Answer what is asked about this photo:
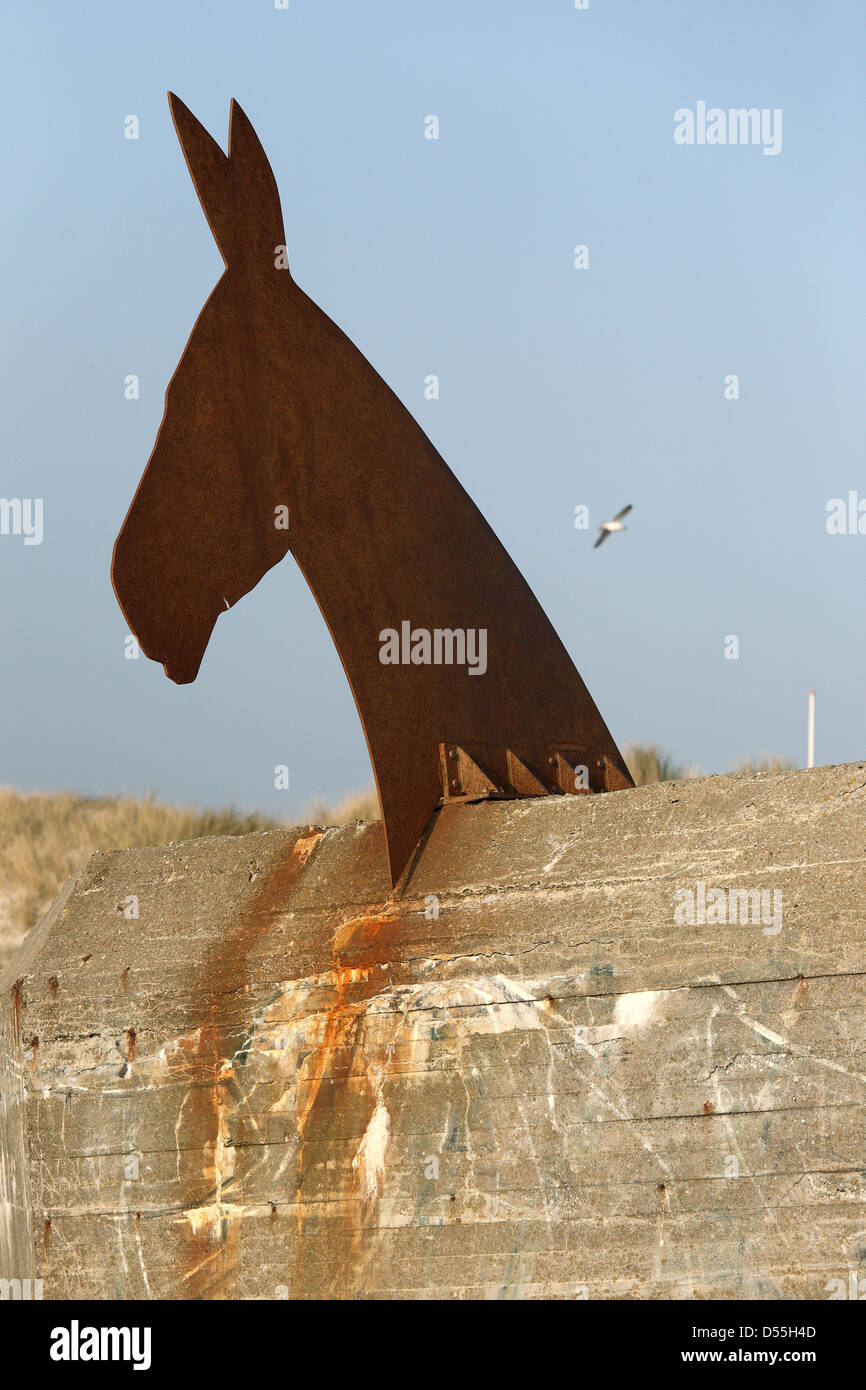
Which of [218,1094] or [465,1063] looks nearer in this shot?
[465,1063]

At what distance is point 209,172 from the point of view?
16.4 feet

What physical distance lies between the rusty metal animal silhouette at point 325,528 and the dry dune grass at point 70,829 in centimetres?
730

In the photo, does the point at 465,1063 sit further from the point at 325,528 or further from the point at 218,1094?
the point at 325,528

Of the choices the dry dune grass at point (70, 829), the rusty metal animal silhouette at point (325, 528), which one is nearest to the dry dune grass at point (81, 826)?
the dry dune grass at point (70, 829)

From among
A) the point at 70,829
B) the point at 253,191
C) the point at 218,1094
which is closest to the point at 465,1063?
the point at 218,1094

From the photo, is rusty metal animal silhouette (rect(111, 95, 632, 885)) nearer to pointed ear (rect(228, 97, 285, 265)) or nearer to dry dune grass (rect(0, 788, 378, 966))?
pointed ear (rect(228, 97, 285, 265))

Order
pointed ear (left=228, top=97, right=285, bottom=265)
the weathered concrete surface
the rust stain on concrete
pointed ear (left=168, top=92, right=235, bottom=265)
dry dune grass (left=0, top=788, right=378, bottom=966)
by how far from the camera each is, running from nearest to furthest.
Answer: the weathered concrete surface < the rust stain on concrete < pointed ear (left=168, top=92, right=235, bottom=265) < pointed ear (left=228, top=97, right=285, bottom=265) < dry dune grass (left=0, top=788, right=378, bottom=966)

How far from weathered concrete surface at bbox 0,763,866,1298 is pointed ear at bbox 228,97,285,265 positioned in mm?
2109

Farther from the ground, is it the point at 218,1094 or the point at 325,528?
the point at 325,528

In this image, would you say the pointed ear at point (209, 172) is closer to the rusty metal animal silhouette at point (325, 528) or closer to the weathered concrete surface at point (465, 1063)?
the rusty metal animal silhouette at point (325, 528)

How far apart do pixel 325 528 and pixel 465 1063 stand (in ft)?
6.14

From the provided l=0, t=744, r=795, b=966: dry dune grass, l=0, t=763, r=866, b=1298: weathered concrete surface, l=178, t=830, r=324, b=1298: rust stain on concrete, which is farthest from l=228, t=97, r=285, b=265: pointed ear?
l=0, t=744, r=795, b=966: dry dune grass

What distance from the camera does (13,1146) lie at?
211 inches

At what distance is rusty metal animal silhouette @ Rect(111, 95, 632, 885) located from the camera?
477 cm
